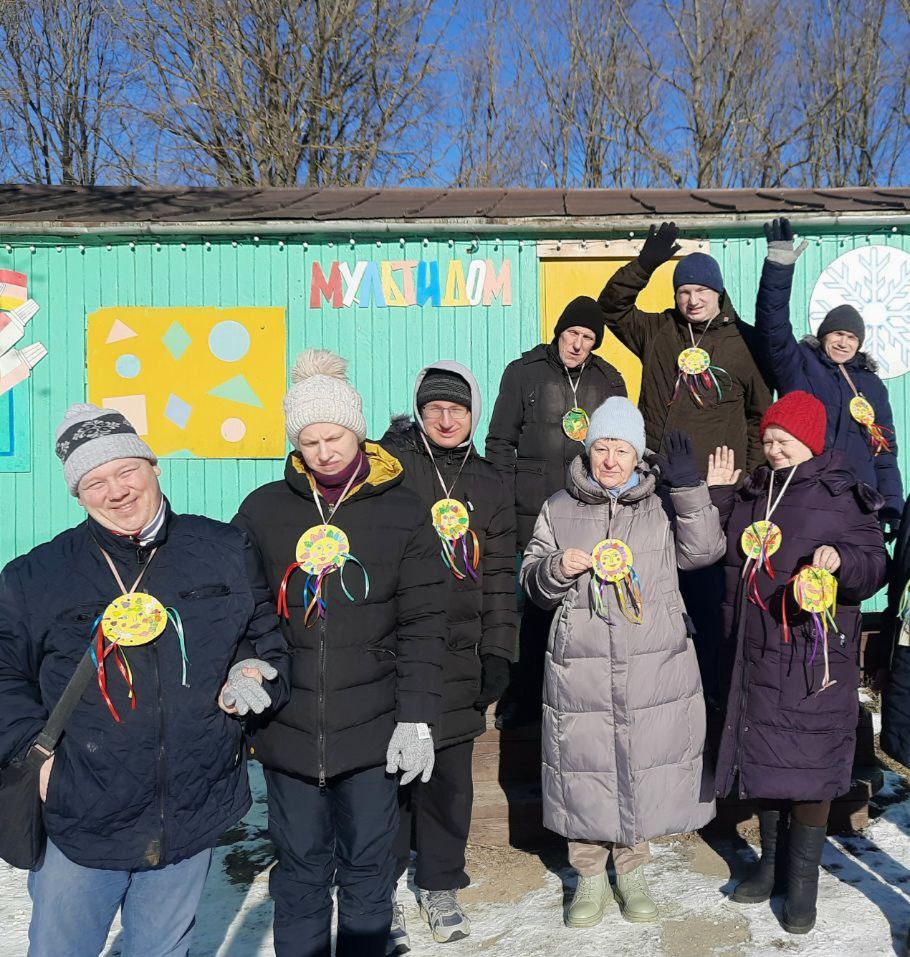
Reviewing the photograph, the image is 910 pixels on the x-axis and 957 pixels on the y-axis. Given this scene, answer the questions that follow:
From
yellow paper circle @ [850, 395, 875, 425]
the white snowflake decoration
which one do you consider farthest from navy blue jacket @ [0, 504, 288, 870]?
the white snowflake decoration

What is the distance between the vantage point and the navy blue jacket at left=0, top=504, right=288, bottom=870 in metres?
1.97

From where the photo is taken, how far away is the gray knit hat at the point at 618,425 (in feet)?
9.82

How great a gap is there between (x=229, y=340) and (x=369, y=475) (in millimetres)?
3832

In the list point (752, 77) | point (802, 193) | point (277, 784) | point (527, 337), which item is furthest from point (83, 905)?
point (752, 77)

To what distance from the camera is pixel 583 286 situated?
5.94 meters

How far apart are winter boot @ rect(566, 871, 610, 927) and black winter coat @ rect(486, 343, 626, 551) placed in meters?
1.49

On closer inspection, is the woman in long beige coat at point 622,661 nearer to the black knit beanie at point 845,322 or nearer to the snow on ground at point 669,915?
the snow on ground at point 669,915

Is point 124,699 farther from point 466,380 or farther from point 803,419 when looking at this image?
point 803,419

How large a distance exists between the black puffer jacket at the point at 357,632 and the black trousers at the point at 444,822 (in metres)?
0.69

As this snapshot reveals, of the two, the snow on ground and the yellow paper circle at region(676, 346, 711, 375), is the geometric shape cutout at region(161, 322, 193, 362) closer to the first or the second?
the snow on ground

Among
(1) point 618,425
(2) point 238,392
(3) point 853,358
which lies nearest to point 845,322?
(3) point 853,358

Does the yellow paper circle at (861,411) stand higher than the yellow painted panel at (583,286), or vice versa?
the yellow painted panel at (583,286)

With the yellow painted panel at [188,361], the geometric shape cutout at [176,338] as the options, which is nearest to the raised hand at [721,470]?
the yellow painted panel at [188,361]

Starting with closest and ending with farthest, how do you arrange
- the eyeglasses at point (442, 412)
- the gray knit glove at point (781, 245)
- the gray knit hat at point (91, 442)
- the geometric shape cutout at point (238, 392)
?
the gray knit hat at point (91, 442) < the eyeglasses at point (442, 412) < the gray knit glove at point (781, 245) < the geometric shape cutout at point (238, 392)
